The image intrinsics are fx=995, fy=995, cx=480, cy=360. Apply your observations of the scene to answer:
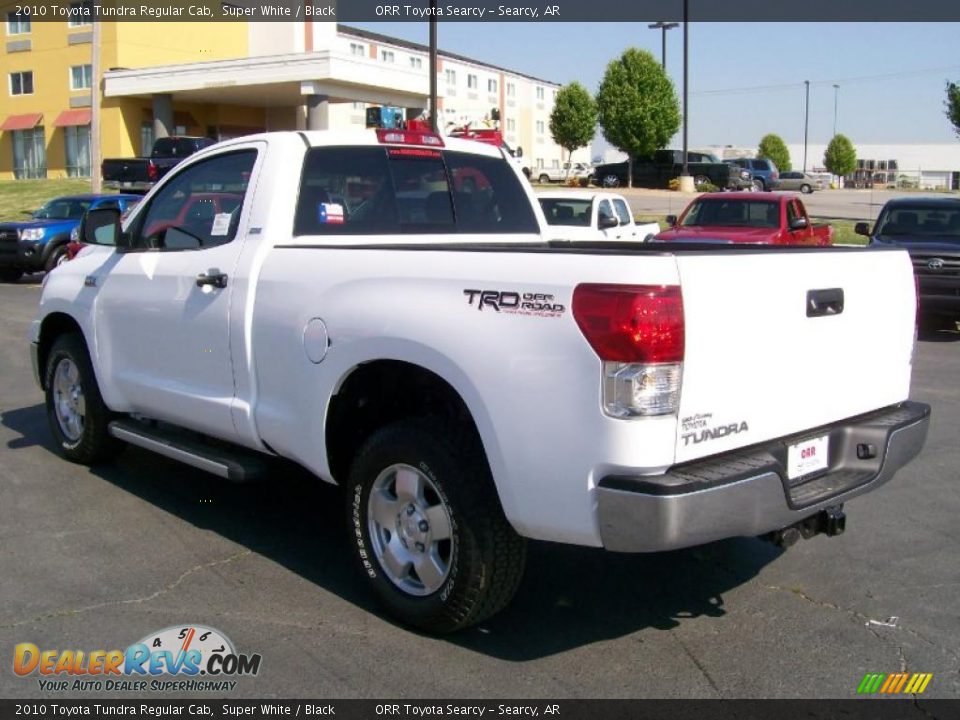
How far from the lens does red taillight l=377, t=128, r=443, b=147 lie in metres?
5.40

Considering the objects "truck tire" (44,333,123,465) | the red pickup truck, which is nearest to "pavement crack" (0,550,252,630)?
"truck tire" (44,333,123,465)

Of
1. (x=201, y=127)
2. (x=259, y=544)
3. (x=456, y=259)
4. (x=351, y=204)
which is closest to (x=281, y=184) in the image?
(x=351, y=204)

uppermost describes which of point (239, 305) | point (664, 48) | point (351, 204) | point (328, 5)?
point (328, 5)

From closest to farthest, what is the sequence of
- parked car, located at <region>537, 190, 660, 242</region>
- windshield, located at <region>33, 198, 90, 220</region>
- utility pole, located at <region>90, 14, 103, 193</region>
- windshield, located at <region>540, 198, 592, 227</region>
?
parked car, located at <region>537, 190, 660, 242</region>
windshield, located at <region>540, 198, 592, 227</region>
windshield, located at <region>33, 198, 90, 220</region>
utility pole, located at <region>90, 14, 103, 193</region>

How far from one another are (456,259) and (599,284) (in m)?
0.70

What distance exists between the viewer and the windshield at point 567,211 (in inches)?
694

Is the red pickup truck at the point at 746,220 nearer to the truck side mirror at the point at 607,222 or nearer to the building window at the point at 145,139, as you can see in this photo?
the truck side mirror at the point at 607,222

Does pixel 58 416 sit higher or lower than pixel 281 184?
lower

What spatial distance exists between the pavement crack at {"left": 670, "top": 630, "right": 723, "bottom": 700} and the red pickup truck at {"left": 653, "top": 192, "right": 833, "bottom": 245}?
11084mm

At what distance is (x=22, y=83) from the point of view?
52.0 m

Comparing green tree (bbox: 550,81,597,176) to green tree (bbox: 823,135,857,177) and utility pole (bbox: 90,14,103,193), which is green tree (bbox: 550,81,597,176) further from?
utility pole (bbox: 90,14,103,193)

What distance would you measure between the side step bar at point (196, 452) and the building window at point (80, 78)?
159 ft

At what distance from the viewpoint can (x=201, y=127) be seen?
164ft
